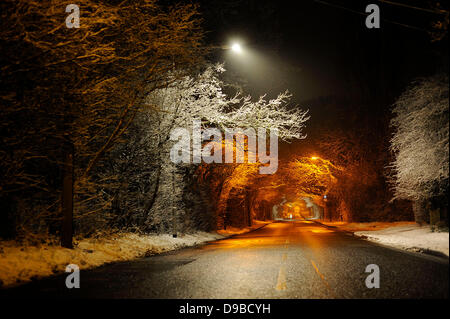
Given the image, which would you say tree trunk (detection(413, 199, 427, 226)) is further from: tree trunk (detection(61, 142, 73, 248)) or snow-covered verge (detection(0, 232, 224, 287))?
tree trunk (detection(61, 142, 73, 248))

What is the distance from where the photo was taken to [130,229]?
16.8 metres

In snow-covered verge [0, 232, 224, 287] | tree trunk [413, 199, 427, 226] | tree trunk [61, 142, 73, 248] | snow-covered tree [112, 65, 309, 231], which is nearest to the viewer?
Result: snow-covered verge [0, 232, 224, 287]

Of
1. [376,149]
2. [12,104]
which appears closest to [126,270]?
[12,104]

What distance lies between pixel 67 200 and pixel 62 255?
1.86 meters

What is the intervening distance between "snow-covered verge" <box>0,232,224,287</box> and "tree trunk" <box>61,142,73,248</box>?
16.3 inches

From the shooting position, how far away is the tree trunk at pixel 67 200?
11.0 metres

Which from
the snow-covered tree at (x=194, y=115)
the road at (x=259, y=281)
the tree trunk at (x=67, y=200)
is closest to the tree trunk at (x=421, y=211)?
the road at (x=259, y=281)

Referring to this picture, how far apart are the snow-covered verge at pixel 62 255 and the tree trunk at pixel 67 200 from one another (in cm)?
41

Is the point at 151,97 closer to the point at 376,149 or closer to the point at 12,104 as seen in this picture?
the point at 12,104

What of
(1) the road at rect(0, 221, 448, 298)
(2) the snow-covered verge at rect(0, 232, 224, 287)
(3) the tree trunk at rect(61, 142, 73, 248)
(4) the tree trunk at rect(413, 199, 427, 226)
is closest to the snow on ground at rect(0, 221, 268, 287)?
(2) the snow-covered verge at rect(0, 232, 224, 287)

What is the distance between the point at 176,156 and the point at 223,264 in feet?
33.9

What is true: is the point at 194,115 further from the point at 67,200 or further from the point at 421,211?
the point at 421,211

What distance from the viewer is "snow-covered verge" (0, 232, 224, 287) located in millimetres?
7961

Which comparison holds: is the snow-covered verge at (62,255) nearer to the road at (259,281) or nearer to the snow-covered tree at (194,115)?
the road at (259,281)
